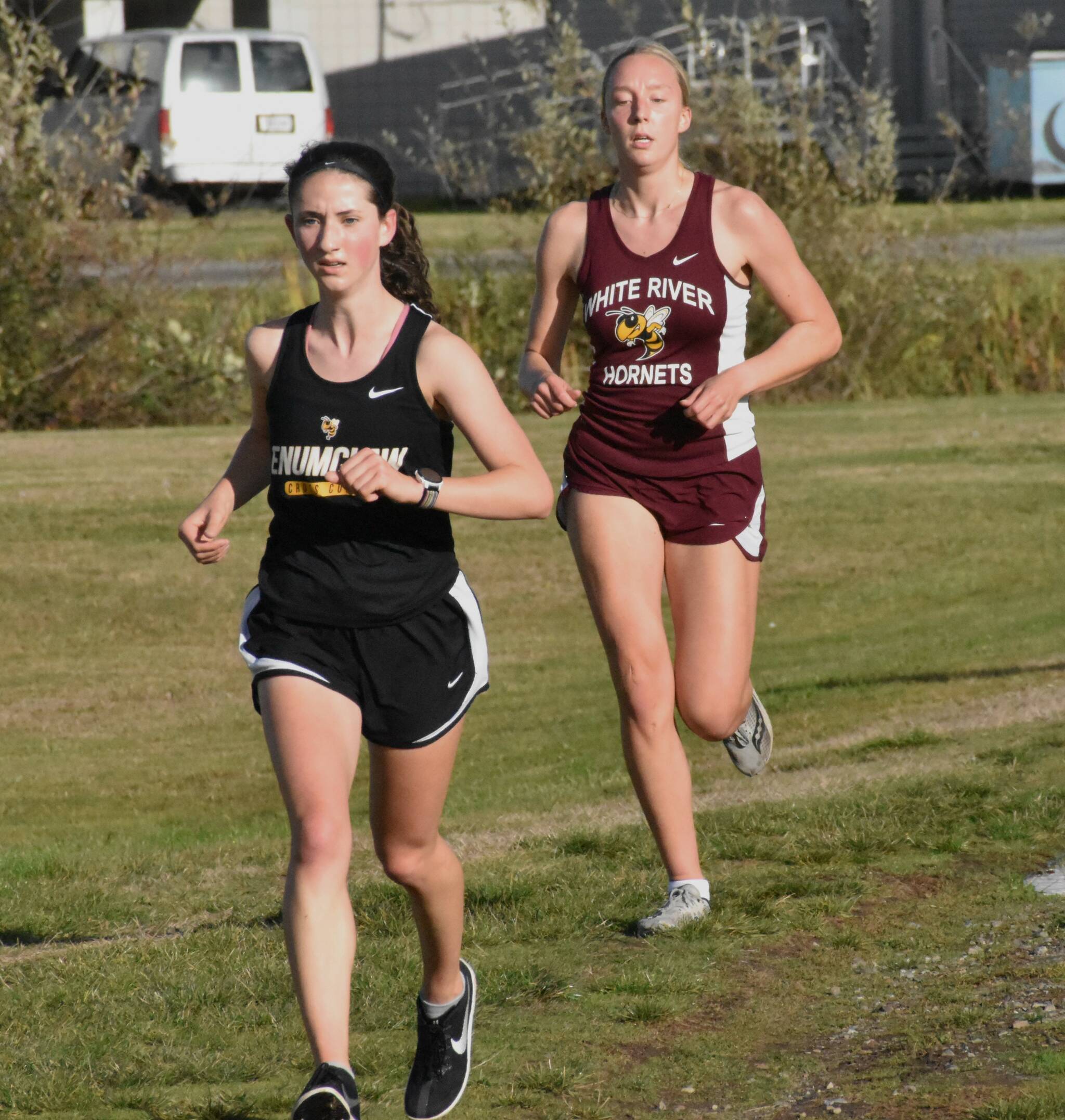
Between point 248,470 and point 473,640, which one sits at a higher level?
point 248,470

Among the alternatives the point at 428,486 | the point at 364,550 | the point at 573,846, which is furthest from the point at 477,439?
the point at 573,846

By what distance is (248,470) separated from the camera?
4066 millimetres

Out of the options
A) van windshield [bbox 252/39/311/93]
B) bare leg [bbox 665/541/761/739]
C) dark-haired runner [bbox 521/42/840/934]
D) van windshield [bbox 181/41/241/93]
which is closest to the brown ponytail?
dark-haired runner [bbox 521/42/840/934]

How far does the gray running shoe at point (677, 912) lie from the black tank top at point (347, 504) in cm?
152

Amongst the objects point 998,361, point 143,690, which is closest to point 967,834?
point 143,690

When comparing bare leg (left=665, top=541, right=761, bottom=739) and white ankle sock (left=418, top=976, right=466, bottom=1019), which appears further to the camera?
bare leg (left=665, top=541, right=761, bottom=739)

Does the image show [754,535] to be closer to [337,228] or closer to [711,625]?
[711,625]

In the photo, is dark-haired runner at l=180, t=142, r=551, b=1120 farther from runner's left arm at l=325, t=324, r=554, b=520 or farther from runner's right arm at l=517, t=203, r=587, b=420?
runner's right arm at l=517, t=203, r=587, b=420

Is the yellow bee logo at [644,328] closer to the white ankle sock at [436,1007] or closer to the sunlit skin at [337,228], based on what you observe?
the sunlit skin at [337,228]

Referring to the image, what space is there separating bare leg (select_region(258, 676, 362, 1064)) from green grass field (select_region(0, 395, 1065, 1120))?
0.45 meters

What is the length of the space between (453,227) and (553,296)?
2006 cm

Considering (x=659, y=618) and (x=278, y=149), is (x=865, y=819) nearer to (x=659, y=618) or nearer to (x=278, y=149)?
(x=659, y=618)

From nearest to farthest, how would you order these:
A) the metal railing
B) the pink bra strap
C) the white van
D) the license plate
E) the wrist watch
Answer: the wrist watch
the pink bra strap
the metal railing
the white van
the license plate

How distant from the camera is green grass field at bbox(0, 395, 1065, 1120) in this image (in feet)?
13.6
